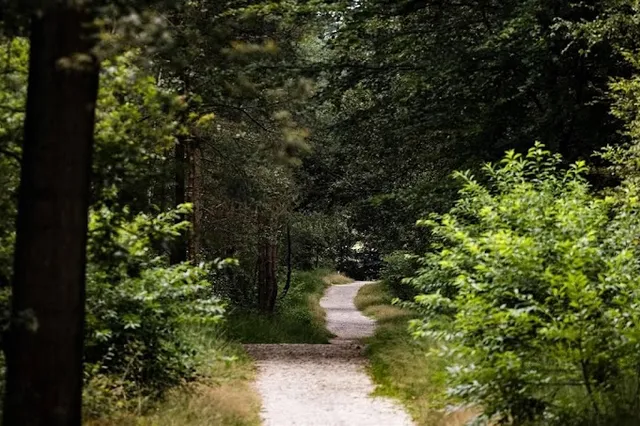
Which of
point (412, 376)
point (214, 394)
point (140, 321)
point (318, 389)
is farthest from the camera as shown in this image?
point (318, 389)

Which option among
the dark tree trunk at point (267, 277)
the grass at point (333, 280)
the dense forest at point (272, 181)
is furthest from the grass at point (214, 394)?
the grass at point (333, 280)

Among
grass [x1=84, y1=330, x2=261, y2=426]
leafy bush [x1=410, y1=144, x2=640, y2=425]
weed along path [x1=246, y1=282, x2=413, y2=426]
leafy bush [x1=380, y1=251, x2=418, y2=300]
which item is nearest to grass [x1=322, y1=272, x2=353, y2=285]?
leafy bush [x1=380, y1=251, x2=418, y2=300]

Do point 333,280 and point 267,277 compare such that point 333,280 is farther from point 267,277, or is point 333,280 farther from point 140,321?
point 140,321

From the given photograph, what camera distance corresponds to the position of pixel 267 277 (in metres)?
22.8

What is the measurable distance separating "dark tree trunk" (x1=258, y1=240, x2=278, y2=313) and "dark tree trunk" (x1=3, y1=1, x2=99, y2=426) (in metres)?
18.1

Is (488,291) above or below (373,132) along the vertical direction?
below

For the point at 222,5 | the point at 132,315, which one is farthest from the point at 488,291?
the point at 222,5

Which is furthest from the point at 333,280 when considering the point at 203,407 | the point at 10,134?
the point at 10,134

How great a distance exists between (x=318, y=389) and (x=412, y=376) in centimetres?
139

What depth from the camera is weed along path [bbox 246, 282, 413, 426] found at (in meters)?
8.50

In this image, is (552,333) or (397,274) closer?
(552,333)

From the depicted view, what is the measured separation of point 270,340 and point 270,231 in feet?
16.8

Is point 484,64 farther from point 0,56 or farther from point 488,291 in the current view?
point 0,56

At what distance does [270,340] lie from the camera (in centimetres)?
1727
